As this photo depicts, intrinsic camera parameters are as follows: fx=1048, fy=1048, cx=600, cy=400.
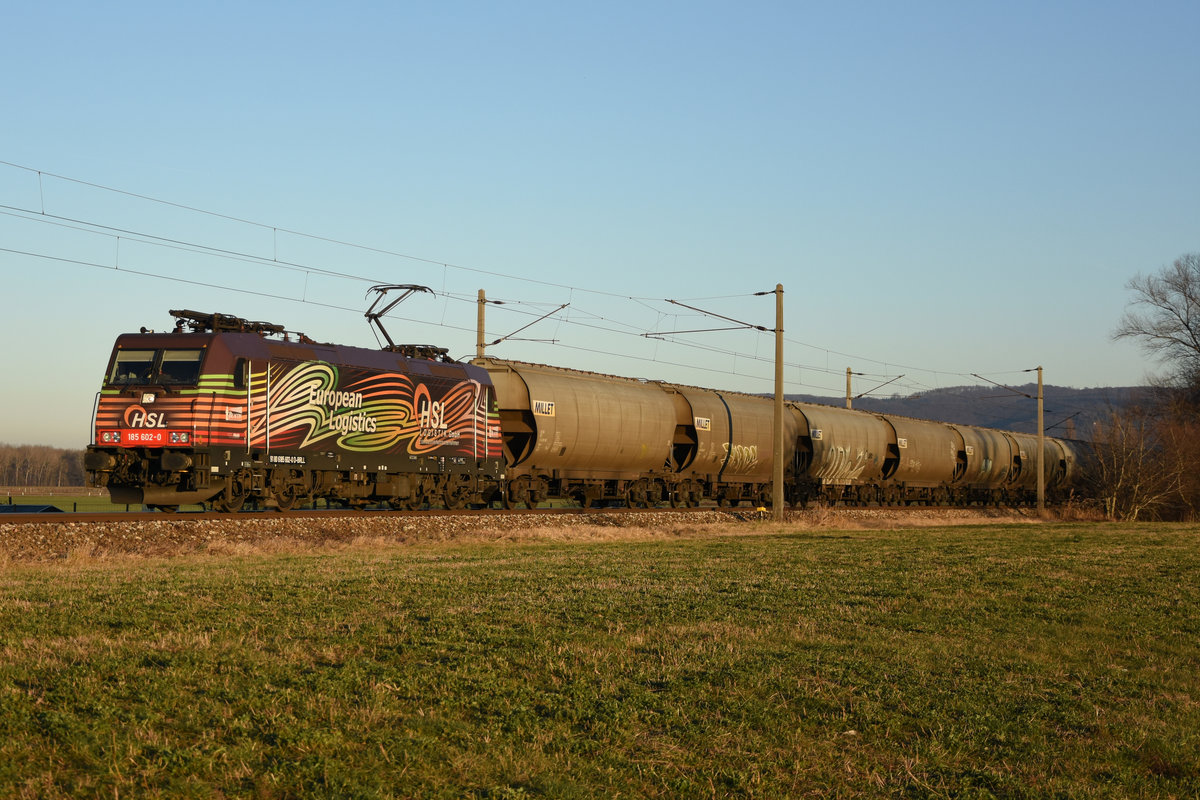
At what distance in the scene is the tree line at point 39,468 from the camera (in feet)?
539

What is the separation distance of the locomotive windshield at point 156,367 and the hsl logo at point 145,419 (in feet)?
2.54

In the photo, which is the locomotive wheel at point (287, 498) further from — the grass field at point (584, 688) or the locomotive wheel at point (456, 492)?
the grass field at point (584, 688)

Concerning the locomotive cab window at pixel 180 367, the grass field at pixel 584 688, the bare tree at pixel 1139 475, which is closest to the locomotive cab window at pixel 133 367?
the locomotive cab window at pixel 180 367

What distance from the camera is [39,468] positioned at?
560 feet

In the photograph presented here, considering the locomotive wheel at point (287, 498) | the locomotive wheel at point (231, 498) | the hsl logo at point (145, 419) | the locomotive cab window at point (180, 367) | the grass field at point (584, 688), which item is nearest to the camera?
the grass field at point (584, 688)

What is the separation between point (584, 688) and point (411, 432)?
22143mm

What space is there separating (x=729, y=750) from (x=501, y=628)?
4700 millimetres

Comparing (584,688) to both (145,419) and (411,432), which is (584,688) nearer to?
(145,419)

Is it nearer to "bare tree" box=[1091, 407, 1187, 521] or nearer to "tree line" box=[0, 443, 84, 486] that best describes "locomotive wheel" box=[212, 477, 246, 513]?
"bare tree" box=[1091, 407, 1187, 521]

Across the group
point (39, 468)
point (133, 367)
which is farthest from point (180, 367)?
point (39, 468)

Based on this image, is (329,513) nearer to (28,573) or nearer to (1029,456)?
(28,573)

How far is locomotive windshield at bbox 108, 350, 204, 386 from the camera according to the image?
2533 centimetres

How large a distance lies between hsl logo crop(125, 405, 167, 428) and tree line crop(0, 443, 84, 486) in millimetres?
149114

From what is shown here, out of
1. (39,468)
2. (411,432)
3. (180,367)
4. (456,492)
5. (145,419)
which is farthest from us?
(39,468)
